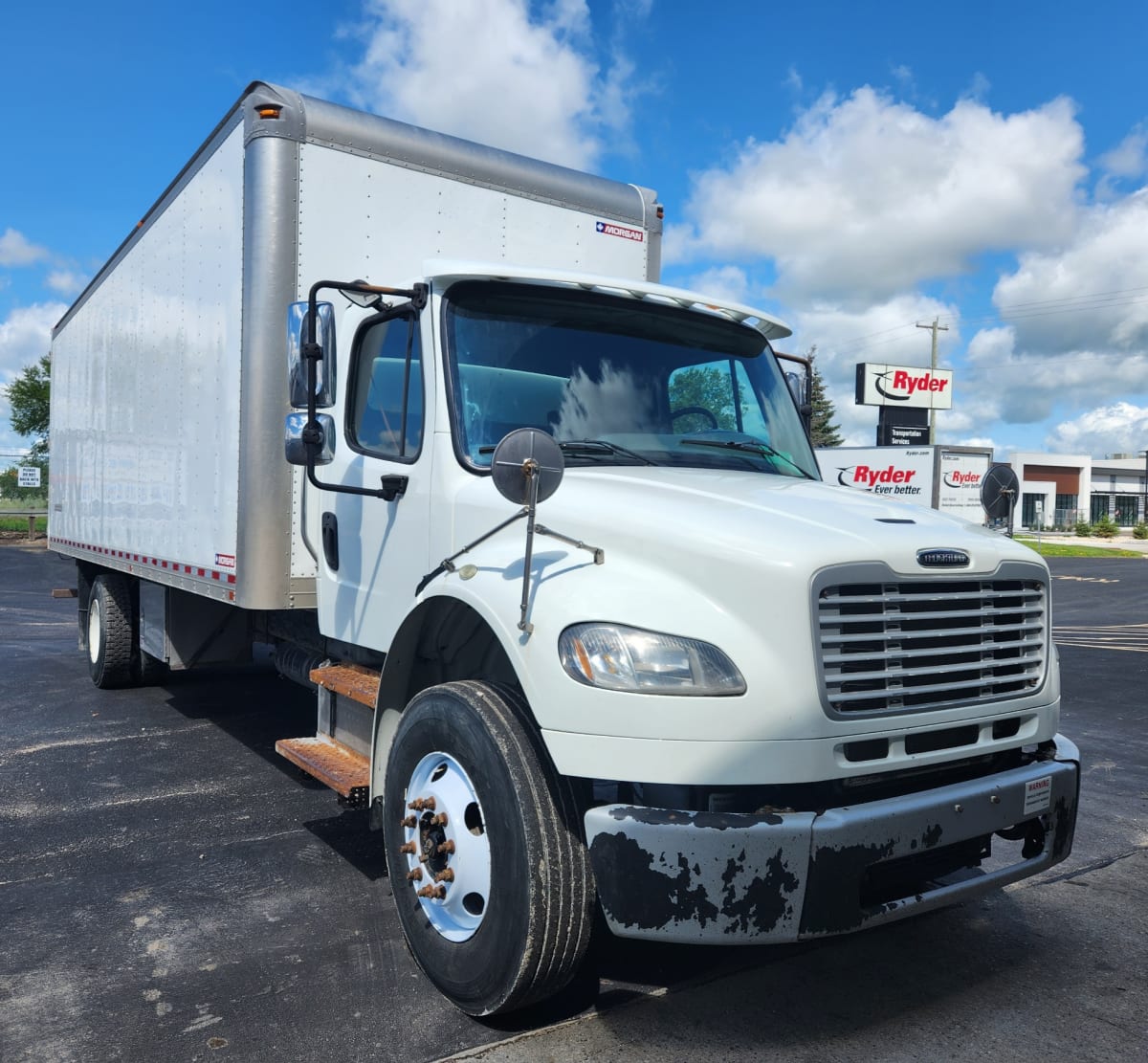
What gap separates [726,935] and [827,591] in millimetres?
986

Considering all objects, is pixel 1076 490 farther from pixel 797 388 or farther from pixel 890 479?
pixel 797 388

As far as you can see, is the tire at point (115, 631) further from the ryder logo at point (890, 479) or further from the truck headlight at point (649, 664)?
the ryder logo at point (890, 479)

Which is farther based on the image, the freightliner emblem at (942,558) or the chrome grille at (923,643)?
the freightliner emblem at (942,558)

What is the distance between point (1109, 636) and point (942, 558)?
13.7 meters

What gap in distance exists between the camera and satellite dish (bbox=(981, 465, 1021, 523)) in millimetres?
4035

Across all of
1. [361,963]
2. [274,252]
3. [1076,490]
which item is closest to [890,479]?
[274,252]

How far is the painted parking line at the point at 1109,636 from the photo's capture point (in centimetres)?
1359

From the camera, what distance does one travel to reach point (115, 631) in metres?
8.71

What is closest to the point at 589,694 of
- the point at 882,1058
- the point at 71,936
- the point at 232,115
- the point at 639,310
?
the point at 882,1058

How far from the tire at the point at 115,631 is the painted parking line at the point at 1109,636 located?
10.5 m

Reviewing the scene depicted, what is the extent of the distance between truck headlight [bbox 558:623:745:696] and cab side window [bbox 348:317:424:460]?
1521 mm

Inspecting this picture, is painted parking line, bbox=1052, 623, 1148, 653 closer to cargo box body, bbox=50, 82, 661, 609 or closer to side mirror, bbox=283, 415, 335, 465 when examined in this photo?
cargo box body, bbox=50, 82, 661, 609

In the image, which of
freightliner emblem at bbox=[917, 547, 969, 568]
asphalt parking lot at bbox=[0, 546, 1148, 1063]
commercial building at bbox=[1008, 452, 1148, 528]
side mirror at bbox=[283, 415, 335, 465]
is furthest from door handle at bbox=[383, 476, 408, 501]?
commercial building at bbox=[1008, 452, 1148, 528]

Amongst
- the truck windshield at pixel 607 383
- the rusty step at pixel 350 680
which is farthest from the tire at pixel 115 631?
the truck windshield at pixel 607 383
